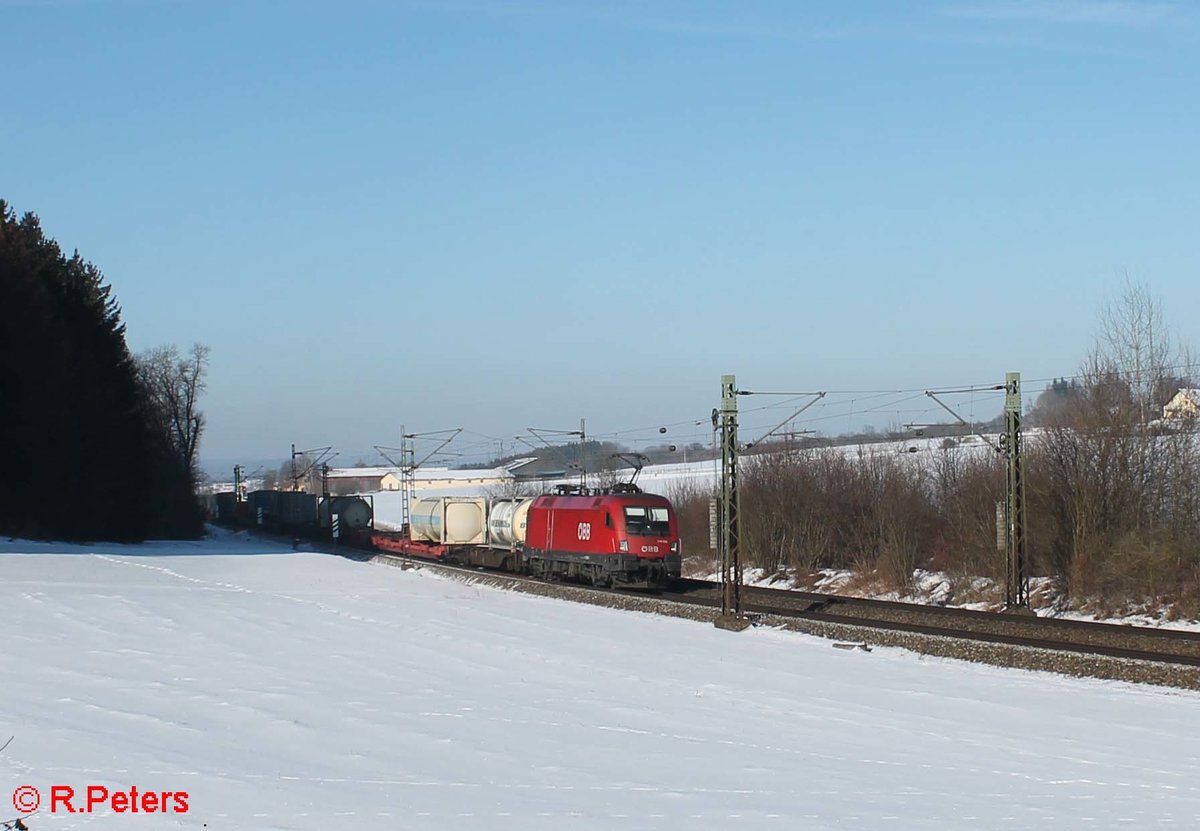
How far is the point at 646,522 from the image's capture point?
35.2m

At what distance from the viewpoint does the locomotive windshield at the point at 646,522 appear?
34938 millimetres

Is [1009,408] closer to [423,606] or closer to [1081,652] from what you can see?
[1081,652]

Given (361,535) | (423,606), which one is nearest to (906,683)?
(423,606)

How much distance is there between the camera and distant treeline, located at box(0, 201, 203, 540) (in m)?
44.2

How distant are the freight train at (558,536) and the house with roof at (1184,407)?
14045 mm

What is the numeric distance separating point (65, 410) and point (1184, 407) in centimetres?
3930

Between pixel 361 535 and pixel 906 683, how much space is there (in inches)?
1980

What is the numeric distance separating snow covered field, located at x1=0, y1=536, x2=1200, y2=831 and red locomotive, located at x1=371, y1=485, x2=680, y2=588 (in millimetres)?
7236

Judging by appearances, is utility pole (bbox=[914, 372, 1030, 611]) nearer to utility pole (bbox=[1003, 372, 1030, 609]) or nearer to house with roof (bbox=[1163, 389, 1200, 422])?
utility pole (bbox=[1003, 372, 1030, 609])

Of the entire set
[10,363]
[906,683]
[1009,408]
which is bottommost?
[906,683]

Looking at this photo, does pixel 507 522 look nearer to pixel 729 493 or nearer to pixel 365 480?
pixel 729 493

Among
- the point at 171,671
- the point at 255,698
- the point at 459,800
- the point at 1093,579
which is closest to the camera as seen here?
the point at 459,800

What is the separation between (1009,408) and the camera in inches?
1144

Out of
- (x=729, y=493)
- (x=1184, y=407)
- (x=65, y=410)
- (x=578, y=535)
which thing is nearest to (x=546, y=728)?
(x=729, y=493)
